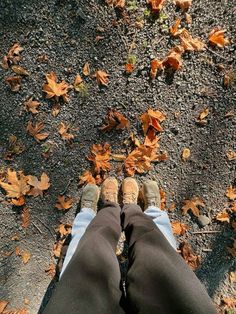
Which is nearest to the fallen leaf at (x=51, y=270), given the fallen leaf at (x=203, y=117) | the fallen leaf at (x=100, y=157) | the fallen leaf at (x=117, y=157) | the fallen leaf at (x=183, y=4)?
the fallen leaf at (x=100, y=157)

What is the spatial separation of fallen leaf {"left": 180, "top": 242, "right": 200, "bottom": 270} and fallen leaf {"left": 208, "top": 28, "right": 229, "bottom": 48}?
164 cm

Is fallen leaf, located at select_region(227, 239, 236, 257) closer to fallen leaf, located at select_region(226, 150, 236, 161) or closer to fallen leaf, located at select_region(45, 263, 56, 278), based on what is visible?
fallen leaf, located at select_region(226, 150, 236, 161)

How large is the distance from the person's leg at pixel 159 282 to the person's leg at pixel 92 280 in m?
0.11

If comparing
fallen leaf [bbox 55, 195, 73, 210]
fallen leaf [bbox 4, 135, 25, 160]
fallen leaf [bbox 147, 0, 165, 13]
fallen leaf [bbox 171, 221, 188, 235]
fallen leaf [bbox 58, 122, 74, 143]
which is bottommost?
fallen leaf [bbox 171, 221, 188, 235]

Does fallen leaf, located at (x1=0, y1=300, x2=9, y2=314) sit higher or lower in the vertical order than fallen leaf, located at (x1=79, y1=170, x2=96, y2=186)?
lower

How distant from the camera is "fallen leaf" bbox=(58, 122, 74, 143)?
2445 millimetres

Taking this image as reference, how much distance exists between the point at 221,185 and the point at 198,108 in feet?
2.21

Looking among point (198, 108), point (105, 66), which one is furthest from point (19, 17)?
point (198, 108)

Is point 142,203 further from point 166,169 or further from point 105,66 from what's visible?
point 105,66

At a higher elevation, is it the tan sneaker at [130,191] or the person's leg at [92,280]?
the person's leg at [92,280]

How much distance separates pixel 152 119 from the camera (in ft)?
8.14

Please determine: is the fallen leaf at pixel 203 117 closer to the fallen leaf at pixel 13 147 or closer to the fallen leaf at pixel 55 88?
the fallen leaf at pixel 55 88

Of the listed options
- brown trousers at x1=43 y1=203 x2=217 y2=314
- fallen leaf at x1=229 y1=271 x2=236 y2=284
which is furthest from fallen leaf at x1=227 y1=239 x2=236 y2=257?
brown trousers at x1=43 y1=203 x2=217 y2=314

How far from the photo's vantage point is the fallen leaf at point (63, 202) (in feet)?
8.30
